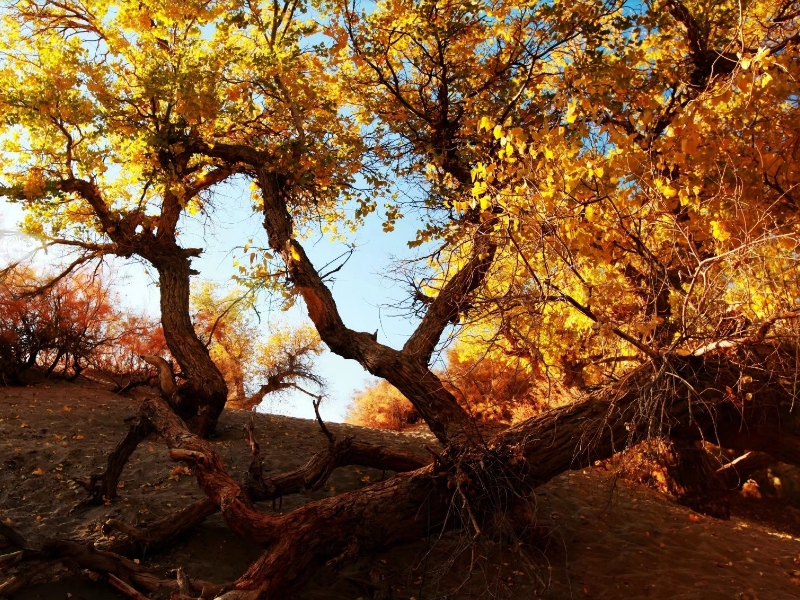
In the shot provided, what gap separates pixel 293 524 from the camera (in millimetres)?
4762

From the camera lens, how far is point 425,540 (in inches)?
226

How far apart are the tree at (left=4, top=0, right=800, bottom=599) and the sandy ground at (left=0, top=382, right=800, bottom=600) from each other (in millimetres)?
364

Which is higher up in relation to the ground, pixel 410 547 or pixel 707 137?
pixel 707 137

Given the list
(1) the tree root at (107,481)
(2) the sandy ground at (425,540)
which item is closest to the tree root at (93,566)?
(2) the sandy ground at (425,540)

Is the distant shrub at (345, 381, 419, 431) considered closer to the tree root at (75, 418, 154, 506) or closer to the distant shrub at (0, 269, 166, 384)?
the distant shrub at (0, 269, 166, 384)

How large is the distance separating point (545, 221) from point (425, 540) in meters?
3.83

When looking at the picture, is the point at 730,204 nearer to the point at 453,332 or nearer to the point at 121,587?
the point at 453,332

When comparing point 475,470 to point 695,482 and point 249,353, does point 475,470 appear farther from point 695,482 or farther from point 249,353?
point 249,353

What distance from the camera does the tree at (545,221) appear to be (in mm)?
4176

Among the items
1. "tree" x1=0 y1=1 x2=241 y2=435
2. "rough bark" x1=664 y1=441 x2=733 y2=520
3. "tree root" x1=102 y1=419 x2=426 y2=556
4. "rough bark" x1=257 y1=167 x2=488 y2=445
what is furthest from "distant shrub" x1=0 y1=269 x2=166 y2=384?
"rough bark" x1=664 y1=441 x2=733 y2=520

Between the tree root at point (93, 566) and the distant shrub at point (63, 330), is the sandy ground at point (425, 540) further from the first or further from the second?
the distant shrub at point (63, 330)

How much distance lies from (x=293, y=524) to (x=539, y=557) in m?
2.59

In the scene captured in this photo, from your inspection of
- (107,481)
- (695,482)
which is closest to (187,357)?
(107,481)

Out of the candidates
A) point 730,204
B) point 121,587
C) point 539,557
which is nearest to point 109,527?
point 121,587
